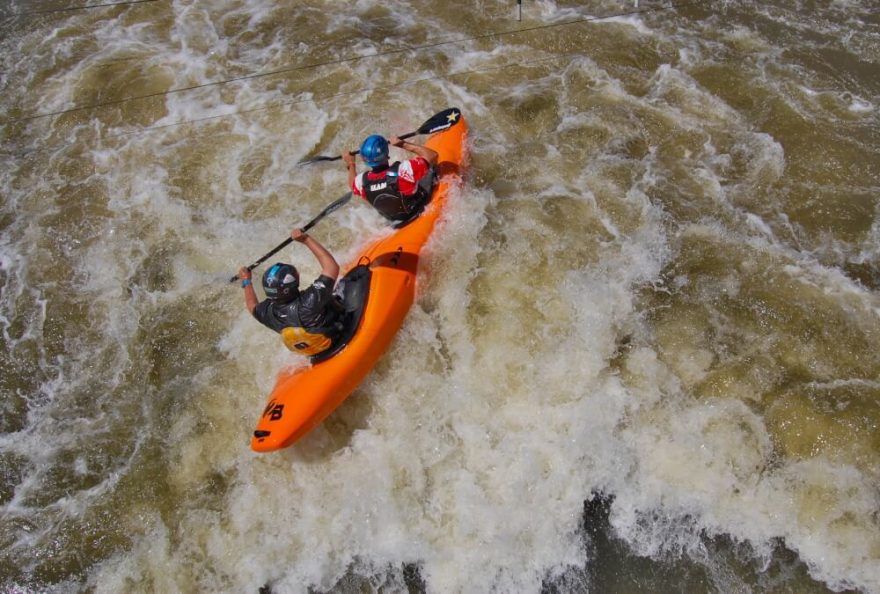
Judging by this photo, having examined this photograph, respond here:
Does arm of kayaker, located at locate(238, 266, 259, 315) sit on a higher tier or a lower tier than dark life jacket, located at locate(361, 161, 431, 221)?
lower

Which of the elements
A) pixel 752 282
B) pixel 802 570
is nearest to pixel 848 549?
pixel 802 570

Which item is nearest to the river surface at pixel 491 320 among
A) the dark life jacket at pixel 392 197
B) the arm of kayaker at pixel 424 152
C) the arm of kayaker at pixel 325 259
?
the dark life jacket at pixel 392 197

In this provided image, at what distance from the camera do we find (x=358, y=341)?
433 centimetres

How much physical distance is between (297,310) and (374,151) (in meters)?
1.72

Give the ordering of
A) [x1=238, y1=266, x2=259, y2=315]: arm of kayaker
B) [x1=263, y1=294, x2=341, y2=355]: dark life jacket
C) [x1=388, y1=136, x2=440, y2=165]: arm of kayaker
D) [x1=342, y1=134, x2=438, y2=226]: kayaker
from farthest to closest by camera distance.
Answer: [x1=388, y1=136, x2=440, y2=165]: arm of kayaker
[x1=342, y1=134, x2=438, y2=226]: kayaker
[x1=238, y1=266, x2=259, y2=315]: arm of kayaker
[x1=263, y1=294, x2=341, y2=355]: dark life jacket

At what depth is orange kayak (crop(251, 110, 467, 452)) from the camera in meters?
4.02

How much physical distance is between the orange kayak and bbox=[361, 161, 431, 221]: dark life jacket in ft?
0.31

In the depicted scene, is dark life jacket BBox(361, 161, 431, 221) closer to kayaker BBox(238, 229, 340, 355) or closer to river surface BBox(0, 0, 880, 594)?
river surface BBox(0, 0, 880, 594)

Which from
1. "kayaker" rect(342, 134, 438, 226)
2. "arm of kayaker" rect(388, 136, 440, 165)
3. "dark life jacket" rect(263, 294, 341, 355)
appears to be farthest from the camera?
"arm of kayaker" rect(388, 136, 440, 165)

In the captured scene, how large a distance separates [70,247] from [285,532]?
3.82 meters

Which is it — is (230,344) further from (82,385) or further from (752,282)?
(752,282)

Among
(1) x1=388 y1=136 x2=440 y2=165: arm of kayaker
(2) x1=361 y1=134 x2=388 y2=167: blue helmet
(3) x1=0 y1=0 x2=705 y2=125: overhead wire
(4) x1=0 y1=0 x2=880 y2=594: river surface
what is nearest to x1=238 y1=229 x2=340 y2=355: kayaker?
(4) x1=0 y1=0 x2=880 y2=594: river surface

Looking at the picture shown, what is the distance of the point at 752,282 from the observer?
4.90 m

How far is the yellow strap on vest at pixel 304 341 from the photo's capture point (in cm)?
396
